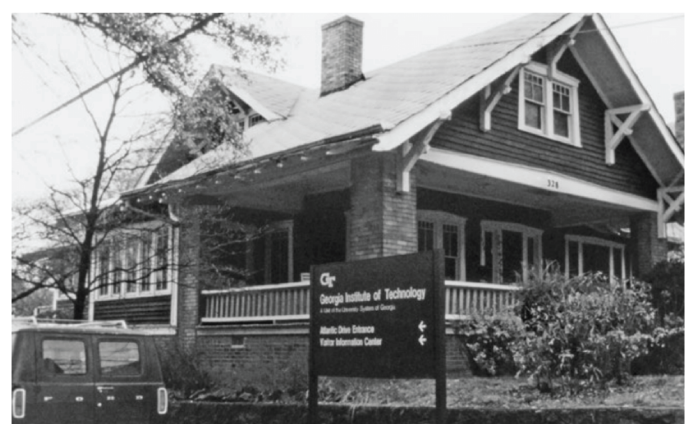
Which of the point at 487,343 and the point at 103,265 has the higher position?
the point at 103,265

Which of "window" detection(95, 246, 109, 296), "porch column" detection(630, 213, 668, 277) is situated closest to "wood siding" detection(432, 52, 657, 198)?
"porch column" detection(630, 213, 668, 277)

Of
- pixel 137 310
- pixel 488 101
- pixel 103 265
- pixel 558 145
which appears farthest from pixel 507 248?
pixel 103 265

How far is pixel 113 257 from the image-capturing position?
1388 centimetres

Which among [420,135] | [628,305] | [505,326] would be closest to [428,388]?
[505,326]

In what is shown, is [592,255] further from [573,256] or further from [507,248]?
[507,248]

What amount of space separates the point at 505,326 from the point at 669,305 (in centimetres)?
435

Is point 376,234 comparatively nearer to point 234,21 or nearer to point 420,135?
point 420,135

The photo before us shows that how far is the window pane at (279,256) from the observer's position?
1897cm

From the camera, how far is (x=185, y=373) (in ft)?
51.0

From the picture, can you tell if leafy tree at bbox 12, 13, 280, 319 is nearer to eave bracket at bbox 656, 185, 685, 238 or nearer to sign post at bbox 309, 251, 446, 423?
sign post at bbox 309, 251, 446, 423

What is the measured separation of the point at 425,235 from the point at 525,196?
2.68 meters

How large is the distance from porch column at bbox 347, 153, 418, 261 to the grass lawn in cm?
208

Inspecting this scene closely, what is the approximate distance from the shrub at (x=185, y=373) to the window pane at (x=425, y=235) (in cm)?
469

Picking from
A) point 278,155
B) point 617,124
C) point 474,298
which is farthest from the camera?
point 617,124
